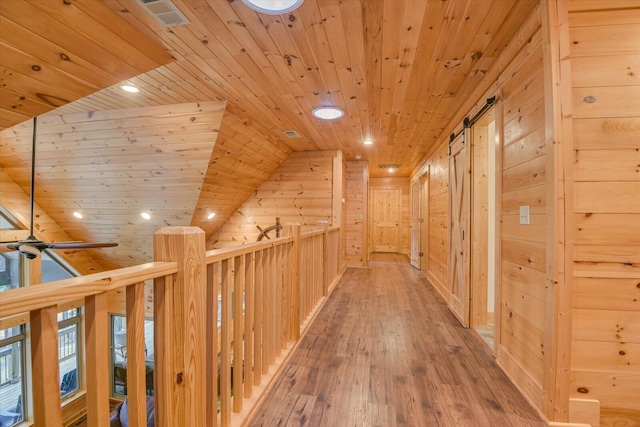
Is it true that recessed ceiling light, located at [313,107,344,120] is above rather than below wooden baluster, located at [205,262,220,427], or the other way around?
above

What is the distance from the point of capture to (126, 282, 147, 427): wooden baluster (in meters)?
0.81

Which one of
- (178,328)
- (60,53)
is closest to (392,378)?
(178,328)

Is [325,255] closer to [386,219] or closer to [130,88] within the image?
[130,88]

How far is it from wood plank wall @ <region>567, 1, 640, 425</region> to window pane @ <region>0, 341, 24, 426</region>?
6.90 m

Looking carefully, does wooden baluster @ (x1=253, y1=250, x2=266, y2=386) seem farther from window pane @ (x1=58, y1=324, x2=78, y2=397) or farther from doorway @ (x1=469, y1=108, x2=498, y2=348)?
window pane @ (x1=58, y1=324, x2=78, y2=397)

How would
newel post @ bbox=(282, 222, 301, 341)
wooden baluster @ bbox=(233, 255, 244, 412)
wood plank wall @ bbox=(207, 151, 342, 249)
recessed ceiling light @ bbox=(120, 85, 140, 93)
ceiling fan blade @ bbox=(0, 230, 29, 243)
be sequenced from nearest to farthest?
wooden baluster @ bbox=(233, 255, 244, 412) < newel post @ bbox=(282, 222, 301, 341) < recessed ceiling light @ bbox=(120, 85, 140, 93) < ceiling fan blade @ bbox=(0, 230, 29, 243) < wood plank wall @ bbox=(207, 151, 342, 249)

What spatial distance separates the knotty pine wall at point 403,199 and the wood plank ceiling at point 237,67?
13.5 ft

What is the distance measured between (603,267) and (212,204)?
432 cm

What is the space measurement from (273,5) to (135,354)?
172 cm

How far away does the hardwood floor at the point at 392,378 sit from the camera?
1.54 metres

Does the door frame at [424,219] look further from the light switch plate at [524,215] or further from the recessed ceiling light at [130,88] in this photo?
the recessed ceiling light at [130,88]

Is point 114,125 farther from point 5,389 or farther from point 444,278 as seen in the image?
point 5,389

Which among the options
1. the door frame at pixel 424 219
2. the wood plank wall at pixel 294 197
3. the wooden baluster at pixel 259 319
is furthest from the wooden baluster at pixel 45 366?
the door frame at pixel 424 219

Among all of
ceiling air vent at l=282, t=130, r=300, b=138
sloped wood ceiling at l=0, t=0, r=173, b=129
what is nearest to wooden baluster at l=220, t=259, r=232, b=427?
sloped wood ceiling at l=0, t=0, r=173, b=129
